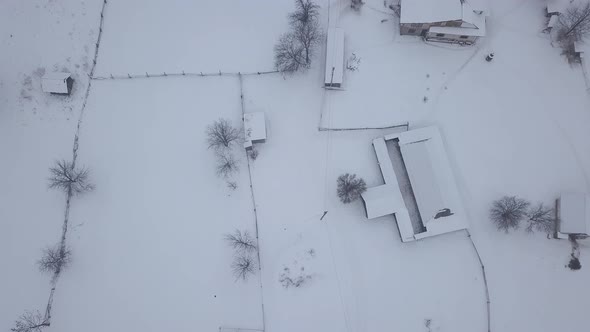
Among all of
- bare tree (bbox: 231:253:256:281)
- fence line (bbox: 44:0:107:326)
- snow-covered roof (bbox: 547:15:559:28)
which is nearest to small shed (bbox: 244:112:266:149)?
bare tree (bbox: 231:253:256:281)

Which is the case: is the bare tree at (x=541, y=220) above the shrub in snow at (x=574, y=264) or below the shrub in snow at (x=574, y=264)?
above

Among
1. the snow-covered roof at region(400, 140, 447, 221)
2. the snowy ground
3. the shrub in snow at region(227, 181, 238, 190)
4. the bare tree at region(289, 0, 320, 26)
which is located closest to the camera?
the snow-covered roof at region(400, 140, 447, 221)

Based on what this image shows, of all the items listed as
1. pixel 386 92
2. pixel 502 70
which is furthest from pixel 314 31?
pixel 502 70

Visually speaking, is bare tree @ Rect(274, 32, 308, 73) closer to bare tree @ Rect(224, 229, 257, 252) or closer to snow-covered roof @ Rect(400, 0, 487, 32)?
snow-covered roof @ Rect(400, 0, 487, 32)

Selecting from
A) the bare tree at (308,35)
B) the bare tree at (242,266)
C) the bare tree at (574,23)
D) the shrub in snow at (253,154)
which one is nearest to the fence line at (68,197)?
the bare tree at (242,266)

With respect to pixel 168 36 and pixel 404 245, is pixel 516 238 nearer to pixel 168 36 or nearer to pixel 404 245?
pixel 404 245

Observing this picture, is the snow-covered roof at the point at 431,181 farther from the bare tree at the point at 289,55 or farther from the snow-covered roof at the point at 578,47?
the snow-covered roof at the point at 578,47
